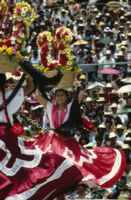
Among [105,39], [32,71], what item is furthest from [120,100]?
[32,71]

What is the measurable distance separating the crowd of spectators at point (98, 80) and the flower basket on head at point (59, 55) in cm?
26

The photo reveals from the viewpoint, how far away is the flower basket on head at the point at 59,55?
703 cm

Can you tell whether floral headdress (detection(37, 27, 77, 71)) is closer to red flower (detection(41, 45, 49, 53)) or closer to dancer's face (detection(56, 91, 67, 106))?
red flower (detection(41, 45, 49, 53))

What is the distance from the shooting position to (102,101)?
1129 cm

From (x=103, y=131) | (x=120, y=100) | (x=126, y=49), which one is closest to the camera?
(x=103, y=131)

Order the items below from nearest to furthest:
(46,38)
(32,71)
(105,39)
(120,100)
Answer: (32,71) < (46,38) < (120,100) < (105,39)

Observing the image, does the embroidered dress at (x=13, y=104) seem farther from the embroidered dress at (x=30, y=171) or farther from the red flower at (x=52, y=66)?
the red flower at (x=52, y=66)

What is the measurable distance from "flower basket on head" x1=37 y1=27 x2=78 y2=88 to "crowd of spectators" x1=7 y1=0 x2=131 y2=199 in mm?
257

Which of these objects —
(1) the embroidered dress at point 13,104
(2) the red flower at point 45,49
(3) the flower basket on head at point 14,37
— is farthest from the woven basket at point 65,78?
(1) the embroidered dress at point 13,104

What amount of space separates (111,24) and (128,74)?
3665mm

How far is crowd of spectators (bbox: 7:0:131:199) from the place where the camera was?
7930mm

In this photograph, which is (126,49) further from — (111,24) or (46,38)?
(46,38)

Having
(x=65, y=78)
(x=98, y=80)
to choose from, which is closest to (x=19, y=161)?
(x=65, y=78)

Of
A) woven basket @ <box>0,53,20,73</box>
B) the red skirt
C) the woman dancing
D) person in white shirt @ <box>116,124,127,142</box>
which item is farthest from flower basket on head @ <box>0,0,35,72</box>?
person in white shirt @ <box>116,124,127,142</box>
